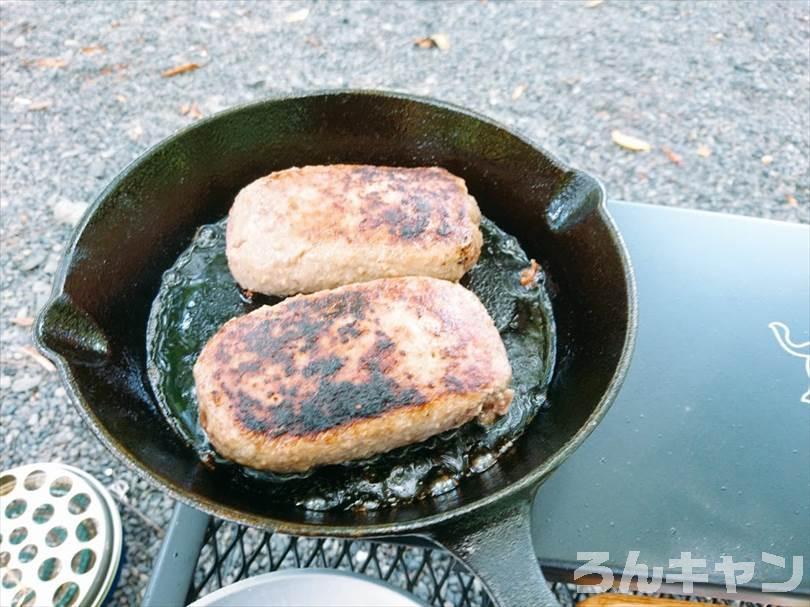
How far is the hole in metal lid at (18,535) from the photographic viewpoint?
151cm

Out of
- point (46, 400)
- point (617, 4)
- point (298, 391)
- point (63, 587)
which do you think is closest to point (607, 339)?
point (298, 391)

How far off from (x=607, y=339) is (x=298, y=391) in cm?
57

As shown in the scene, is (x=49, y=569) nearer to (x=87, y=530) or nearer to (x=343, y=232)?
(x=87, y=530)

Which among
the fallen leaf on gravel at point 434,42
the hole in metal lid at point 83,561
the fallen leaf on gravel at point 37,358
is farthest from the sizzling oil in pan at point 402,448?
the fallen leaf on gravel at point 434,42

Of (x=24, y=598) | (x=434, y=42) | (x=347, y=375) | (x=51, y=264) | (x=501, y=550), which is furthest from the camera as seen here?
(x=434, y=42)

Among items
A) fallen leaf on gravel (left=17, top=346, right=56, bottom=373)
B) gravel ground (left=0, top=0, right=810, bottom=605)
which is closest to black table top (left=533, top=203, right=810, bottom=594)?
gravel ground (left=0, top=0, right=810, bottom=605)

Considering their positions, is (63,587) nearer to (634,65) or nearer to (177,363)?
(177,363)

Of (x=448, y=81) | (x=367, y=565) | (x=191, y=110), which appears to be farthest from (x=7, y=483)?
(x=448, y=81)

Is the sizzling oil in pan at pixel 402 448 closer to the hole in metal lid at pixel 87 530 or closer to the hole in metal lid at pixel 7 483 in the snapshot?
the hole in metal lid at pixel 87 530

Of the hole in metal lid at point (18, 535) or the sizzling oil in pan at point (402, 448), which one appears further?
the hole in metal lid at point (18, 535)

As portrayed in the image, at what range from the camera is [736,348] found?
149 centimetres

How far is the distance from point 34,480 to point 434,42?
2.16m

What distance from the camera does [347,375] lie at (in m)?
1.15

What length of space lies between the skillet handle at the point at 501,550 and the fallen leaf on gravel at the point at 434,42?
2202mm
